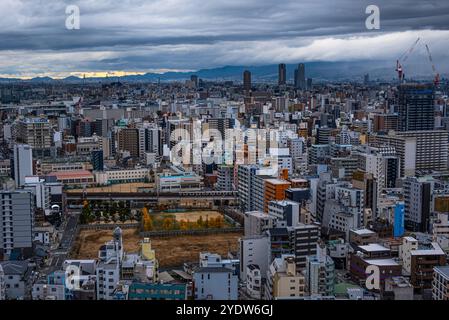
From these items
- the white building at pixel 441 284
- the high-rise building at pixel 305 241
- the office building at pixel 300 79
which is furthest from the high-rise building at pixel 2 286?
the office building at pixel 300 79

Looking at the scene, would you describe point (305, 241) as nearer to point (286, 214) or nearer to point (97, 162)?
point (286, 214)

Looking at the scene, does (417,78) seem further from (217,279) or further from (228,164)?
(217,279)

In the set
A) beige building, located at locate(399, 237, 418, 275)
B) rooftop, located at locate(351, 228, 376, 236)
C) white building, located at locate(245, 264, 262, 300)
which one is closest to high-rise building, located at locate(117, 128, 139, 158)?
rooftop, located at locate(351, 228, 376, 236)

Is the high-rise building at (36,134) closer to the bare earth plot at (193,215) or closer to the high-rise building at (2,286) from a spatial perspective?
the bare earth plot at (193,215)

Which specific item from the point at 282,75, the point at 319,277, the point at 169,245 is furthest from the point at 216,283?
the point at 282,75

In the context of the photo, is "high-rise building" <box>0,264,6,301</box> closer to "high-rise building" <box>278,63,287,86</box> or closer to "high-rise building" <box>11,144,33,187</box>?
"high-rise building" <box>11,144,33,187</box>
